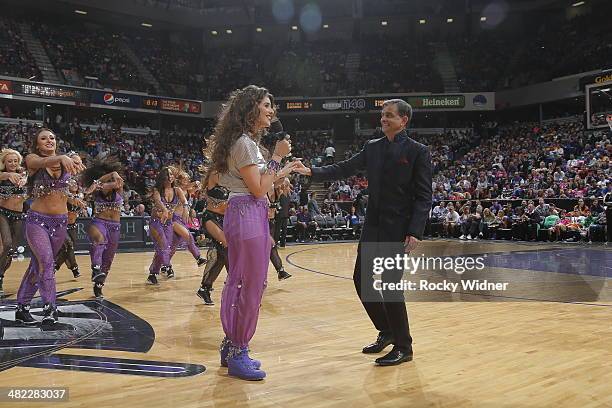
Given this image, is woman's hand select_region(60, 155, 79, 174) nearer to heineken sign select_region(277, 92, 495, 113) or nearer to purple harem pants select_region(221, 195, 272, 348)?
purple harem pants select_region(221, 195, 272, 348)

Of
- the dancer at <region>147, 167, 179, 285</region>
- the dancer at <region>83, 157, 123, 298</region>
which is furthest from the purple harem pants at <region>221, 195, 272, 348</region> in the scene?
the dancer at <region>147, 167, 179, 285</region>

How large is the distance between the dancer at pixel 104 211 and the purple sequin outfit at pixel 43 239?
1.99 meters

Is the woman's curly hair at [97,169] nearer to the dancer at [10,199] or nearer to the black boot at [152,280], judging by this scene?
the dancer at [10,199]

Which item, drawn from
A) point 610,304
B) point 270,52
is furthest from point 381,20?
point 610,304

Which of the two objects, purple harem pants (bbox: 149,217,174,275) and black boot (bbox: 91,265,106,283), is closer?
black boot (bbox: 91,265,106,283)

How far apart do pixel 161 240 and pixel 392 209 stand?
5621mm

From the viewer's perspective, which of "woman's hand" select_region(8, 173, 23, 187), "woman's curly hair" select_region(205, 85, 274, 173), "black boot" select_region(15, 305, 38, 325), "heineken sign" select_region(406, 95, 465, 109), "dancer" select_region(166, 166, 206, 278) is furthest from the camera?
"heineken sign" select_region(406, 95, 465, 109)

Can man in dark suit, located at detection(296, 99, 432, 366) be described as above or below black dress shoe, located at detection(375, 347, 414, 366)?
above

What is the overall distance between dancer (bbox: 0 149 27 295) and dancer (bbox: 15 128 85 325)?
192cm

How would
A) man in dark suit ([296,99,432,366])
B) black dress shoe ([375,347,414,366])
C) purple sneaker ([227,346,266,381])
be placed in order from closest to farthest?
1. purple sneaker ([227,346,266,381])
2. black dress shoe ([375,347,414,366])
3. man in dark suit ([296,99,432,366])

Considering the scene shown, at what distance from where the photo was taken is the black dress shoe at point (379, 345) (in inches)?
→ 172

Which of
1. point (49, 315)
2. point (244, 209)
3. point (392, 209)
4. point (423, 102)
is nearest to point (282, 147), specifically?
point (244, 209)

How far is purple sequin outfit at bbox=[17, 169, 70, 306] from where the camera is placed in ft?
17.4

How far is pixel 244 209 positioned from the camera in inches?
147
